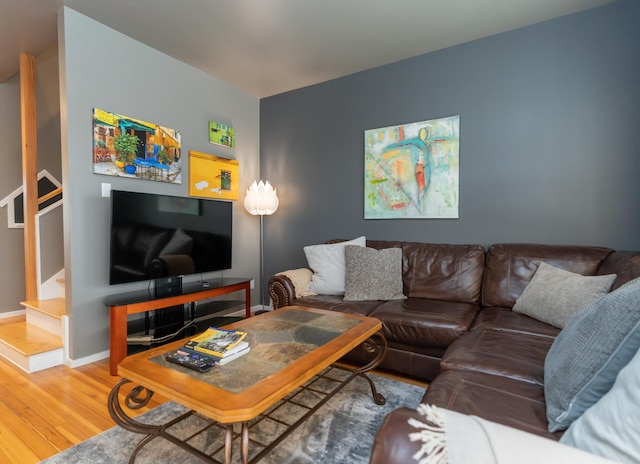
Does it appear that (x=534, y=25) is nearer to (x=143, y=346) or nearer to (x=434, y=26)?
(x=434, y=26)

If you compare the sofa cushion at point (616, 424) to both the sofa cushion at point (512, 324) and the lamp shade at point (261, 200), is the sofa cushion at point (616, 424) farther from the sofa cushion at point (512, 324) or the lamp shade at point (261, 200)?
the lamp shade at point (261, 200)

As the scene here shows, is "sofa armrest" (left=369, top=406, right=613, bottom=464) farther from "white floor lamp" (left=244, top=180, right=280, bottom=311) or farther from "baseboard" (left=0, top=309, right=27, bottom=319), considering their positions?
"baseboard" (left=0, top=309, right=27, bottom=319)

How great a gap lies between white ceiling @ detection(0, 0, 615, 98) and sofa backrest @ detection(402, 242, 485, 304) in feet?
5.82

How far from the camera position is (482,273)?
2582 mm

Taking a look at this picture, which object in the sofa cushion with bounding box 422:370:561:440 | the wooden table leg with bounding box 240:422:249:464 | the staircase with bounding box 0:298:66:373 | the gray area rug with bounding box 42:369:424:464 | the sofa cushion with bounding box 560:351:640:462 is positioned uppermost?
the sofa cushion with bounding box 560:351:640:462

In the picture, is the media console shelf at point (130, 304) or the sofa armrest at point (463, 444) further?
the media console shelf at point (130, 304)

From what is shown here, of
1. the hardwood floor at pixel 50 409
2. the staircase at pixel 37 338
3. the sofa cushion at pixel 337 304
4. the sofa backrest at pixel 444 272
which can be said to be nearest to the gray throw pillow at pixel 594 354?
the sofa cushion at pixel 337 304

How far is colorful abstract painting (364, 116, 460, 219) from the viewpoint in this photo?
9.46 feet

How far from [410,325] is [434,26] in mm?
2311

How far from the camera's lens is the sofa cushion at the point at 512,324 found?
182 centimetres

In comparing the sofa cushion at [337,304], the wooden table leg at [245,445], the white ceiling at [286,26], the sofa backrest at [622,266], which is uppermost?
the white ceiling at [286,26]

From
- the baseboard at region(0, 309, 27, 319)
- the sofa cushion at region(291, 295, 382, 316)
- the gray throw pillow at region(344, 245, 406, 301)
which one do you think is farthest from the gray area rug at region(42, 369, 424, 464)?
the baseboard at region(0, 309, 27, 319)

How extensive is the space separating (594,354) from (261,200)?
3206mm

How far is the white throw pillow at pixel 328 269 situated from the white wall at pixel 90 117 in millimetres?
1486
